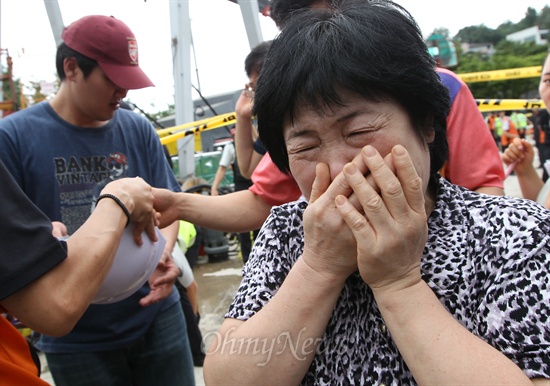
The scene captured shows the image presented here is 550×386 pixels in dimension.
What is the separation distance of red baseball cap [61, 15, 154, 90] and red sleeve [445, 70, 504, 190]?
148cm

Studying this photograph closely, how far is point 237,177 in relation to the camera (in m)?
5.88

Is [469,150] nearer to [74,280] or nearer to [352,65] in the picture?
[352,65]

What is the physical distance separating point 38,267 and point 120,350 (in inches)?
43.8

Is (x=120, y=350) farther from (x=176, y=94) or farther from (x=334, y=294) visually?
(x=176, y=94)

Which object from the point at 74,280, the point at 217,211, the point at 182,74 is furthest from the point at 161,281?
the point at 182,74

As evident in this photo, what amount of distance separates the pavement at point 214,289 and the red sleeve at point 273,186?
241 centimetres

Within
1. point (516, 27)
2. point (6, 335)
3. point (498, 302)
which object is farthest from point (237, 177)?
point (516, 27)

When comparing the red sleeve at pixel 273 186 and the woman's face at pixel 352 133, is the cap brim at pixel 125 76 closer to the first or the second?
the red sleeve at pixel 273 186

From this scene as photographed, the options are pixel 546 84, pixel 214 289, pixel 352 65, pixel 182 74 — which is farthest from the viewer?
pixel 182 74

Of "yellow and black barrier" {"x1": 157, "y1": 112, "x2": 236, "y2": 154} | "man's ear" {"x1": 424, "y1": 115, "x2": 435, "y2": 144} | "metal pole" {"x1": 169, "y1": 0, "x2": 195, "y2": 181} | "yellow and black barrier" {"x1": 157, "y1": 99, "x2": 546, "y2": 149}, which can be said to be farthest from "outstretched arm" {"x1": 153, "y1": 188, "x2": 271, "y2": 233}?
"metal pole" {"x1": 169, "y1": 0, "x2": 195, "y2": 181}

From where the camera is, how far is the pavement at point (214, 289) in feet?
16.0

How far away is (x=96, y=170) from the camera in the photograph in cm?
223

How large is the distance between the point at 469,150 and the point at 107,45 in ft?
5.58

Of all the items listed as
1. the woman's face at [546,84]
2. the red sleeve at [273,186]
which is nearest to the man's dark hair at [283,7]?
the red sleeve at [273,186]
